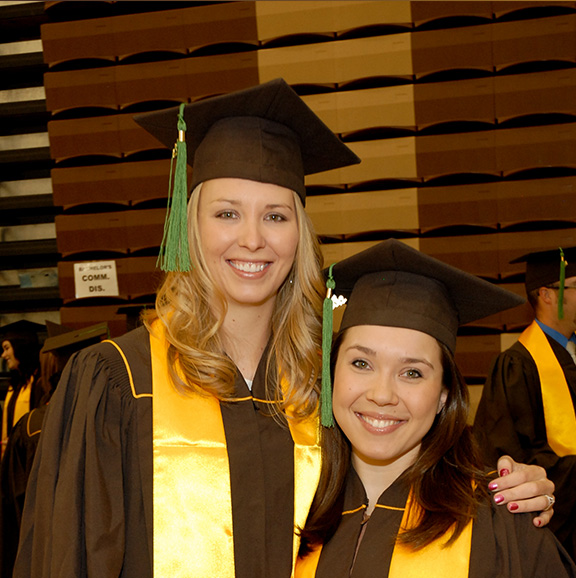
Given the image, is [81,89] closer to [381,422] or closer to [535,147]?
[535,147]

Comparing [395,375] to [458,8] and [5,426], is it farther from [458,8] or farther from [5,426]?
[5,426]

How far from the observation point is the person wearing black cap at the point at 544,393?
350 cm

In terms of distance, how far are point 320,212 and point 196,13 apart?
68.3 inches

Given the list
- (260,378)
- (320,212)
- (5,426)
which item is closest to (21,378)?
(5,426)

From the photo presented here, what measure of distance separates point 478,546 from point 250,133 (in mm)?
1235

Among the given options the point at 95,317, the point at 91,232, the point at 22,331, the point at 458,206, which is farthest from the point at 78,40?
the point at 458,206

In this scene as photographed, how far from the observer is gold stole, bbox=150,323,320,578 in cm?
156

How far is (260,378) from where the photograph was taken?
70.8 inches

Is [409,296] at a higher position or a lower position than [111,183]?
lower

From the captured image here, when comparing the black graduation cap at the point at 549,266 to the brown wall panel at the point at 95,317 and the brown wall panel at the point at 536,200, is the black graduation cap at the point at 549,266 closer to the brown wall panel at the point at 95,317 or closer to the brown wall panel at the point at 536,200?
the brown wall panel at the point at 536,200

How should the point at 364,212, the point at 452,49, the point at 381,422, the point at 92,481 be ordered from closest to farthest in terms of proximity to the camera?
the point at 92,481, the point at 381,422, the point at 452,49, the point at 364,212

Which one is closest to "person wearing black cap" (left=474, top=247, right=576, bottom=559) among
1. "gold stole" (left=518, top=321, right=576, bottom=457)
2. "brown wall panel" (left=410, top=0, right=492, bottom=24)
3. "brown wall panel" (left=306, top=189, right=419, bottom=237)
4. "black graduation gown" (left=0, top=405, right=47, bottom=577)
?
"gold stole" (left=518, top=321, right=576, bottom=457)

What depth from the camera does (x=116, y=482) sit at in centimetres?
151

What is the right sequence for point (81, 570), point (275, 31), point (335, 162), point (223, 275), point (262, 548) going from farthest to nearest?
1. point (275, 31)
2. point (335, 162)
3. point (223, 275)
4. point (262, 548)
5. point (81, 570)
